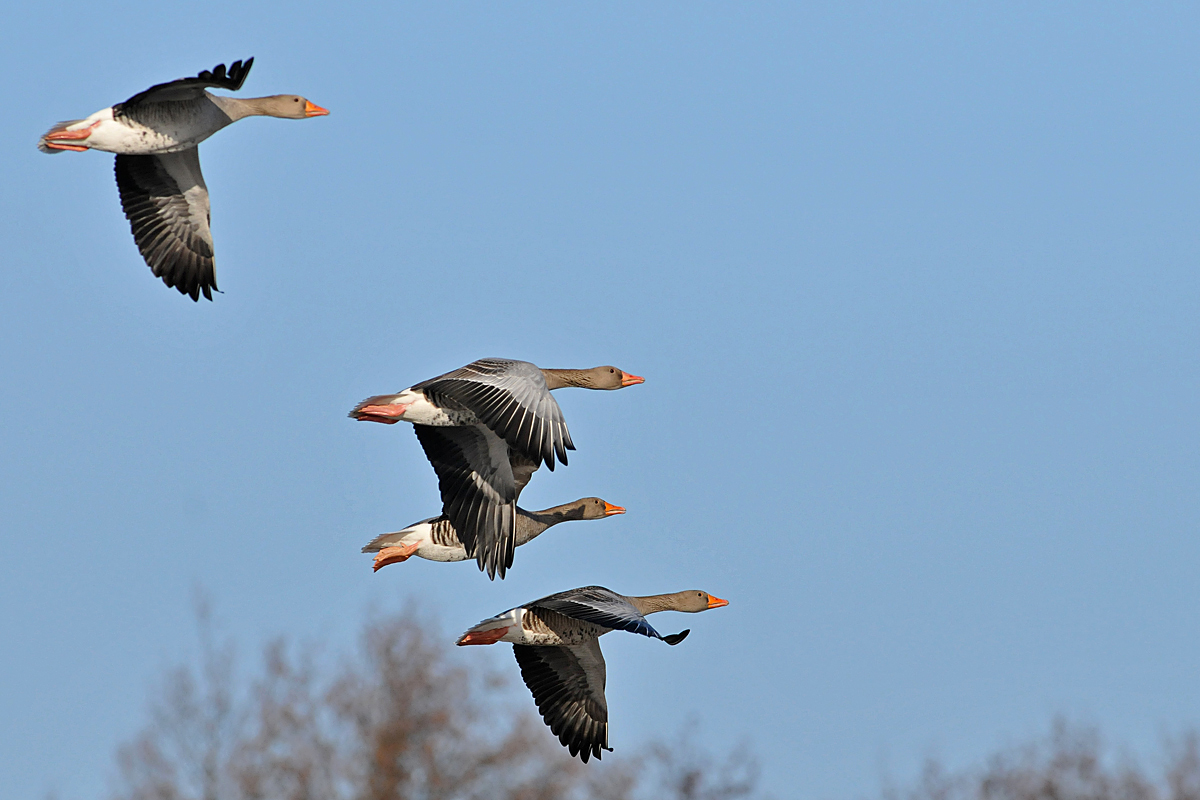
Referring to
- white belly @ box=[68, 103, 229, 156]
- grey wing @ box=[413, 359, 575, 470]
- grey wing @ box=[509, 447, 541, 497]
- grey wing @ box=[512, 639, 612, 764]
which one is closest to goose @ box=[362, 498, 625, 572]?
grey wing @ box=[509, 447, 541, 497]

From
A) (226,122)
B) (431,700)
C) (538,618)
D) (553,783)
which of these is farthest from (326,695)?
(226,122)

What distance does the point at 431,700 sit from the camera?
31.4m

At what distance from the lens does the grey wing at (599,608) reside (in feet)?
44.5

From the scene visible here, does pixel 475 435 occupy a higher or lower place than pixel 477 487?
higher

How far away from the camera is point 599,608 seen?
567 inches

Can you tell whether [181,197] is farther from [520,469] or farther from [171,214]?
[520,469]

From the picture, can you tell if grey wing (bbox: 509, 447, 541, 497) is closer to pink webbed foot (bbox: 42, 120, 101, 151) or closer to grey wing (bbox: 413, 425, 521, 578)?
grey wing (bbox: 413, 425, 521, 578)

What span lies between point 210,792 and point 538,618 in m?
15.5

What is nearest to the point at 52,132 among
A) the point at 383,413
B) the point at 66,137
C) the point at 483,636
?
the point at 66,137

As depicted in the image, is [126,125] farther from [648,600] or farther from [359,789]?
[359,789]

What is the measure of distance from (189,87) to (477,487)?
13.5 ft

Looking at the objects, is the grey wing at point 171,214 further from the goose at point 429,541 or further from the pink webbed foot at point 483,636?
the pink webbed foot at point 483,636

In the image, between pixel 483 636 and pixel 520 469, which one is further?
pixel 520 469

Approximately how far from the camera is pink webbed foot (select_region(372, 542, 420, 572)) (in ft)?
51.4
